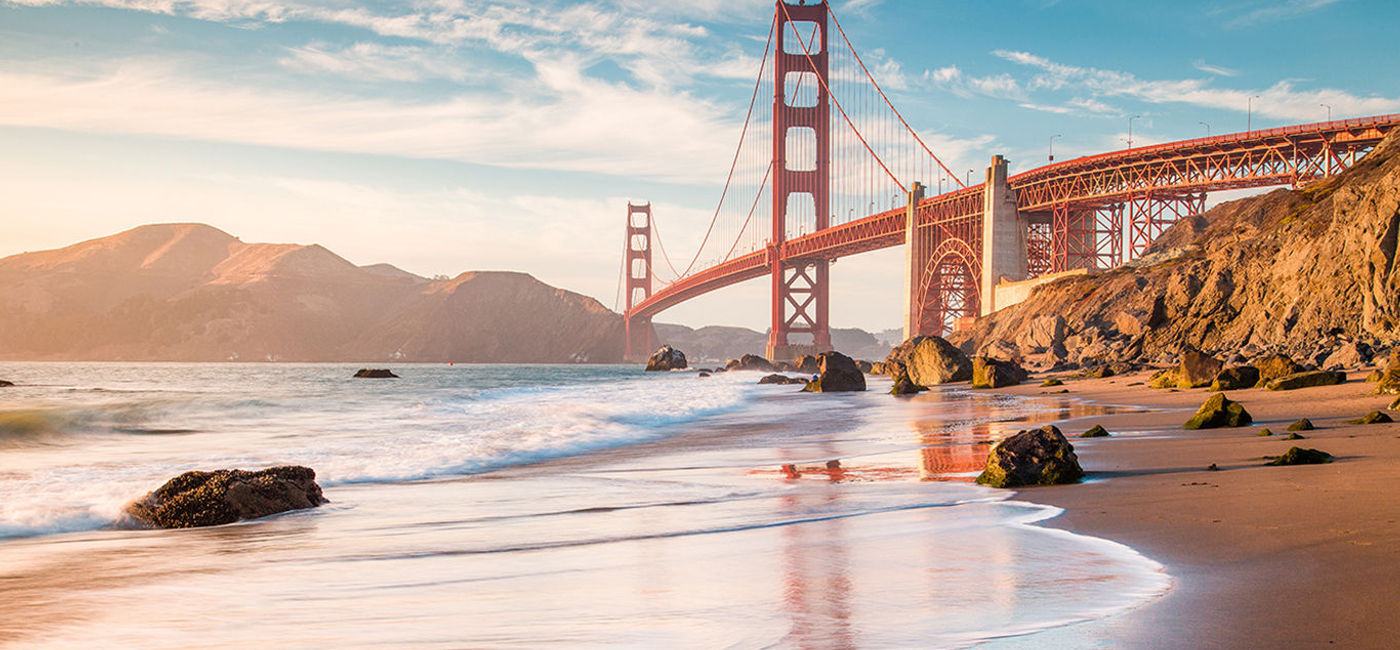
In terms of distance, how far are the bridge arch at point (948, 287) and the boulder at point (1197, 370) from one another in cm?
3628

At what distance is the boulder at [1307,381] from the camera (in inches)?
603

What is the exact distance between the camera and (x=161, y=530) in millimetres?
6707

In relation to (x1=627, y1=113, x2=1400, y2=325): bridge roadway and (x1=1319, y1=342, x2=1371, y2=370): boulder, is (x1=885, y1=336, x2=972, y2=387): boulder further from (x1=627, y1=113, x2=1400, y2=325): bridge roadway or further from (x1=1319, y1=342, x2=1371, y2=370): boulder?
(x1=627, y1=113, x2=1400, y2=325): bridge roadway

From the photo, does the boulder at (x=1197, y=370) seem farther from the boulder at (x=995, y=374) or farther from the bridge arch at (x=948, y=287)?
the bridge arch at (x=948, y=287)

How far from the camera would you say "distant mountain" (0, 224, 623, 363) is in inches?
5108

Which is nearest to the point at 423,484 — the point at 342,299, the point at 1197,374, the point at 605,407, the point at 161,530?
the point at 161,530

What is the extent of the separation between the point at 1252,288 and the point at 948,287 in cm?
3328

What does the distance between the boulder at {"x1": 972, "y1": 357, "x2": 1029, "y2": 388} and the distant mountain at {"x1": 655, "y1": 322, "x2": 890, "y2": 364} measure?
13272cm

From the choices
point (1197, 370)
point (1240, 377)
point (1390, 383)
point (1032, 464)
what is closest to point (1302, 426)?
point (1032, 464)

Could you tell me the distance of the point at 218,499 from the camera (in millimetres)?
6941

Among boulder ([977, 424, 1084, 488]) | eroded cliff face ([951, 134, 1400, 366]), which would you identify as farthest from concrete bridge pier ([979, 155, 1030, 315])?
boulder ([977, 424, 1084, 488])

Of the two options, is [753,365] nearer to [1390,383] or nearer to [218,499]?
[1390,383]

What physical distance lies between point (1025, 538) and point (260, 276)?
173036 millimetres

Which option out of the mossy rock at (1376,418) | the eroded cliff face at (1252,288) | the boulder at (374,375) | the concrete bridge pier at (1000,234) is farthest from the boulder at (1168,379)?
the boulder at (374,375)
